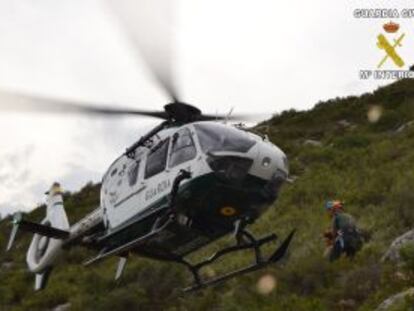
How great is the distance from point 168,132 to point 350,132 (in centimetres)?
1643

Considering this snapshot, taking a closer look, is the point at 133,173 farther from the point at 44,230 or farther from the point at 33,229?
the point at 44,230

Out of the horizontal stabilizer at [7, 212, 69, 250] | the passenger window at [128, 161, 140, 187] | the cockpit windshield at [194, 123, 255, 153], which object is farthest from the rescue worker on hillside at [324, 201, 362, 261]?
the horizontal stabilizer at [7, 212, 69, 250]

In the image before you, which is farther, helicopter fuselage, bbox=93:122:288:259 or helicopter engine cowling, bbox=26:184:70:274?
helicopter engine cowling, bbox=26:184:70:274

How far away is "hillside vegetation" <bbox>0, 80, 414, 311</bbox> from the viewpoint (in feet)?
41.5

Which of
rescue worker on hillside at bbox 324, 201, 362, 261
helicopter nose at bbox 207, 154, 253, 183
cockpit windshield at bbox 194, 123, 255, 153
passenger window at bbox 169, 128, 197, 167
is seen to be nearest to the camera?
helicopter nose at bbox 207, 154, 253, 183

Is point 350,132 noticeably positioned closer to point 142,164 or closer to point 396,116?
point 396,116

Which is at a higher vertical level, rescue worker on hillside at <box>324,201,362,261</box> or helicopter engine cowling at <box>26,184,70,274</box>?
helicopter engine cowling at <box>26,184,70,274</box>

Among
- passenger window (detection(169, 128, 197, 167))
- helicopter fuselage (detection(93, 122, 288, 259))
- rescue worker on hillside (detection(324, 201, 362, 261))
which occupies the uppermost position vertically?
passenger window (detection(169, 128, 197, 167))

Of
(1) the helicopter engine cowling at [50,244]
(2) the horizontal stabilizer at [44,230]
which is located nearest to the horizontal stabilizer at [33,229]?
(2) the horizontal stabilizer at [44,230]

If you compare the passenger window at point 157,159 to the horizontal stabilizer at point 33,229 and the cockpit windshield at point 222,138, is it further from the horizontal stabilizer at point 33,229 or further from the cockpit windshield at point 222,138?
the horizontal stabilizer at point 33,229

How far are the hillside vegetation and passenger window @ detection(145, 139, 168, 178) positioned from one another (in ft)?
10.2

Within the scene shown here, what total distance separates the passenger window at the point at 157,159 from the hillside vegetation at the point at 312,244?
312 cm

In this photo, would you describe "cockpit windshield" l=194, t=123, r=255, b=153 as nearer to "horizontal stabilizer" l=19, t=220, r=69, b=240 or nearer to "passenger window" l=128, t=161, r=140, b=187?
"passenger window" l=128, t=161, r=140, b=187

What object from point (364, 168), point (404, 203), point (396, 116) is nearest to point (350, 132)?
point (396, 116)
